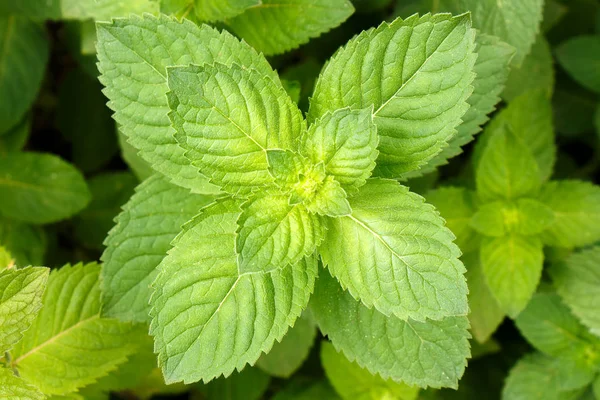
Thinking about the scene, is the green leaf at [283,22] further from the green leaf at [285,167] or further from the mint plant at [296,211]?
the green leaf at [285,167]

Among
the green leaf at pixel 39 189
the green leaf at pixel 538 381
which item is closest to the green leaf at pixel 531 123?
the green leaf at pixel 538 381

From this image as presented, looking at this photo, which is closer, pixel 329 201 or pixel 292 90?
pixel 329 201

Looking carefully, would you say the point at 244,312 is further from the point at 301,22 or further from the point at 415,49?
the point at 301,22

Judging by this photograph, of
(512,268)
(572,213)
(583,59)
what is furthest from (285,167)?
(583,59)

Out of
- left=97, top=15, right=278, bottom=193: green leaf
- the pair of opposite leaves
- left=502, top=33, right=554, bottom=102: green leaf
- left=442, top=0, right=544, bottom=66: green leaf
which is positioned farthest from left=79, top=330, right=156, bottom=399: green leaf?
left=502, top=33, right=554, bottom=102: green leaf

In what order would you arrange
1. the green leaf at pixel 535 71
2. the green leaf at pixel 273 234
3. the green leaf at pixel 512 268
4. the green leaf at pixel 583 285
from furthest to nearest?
the green leaf at pixel 535 71
the green leaf at pixel 583 285
the green leaf at pixel 512 268
the green leaf at pixel 273 234

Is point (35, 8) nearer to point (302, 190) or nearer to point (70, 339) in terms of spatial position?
point (70, 339)

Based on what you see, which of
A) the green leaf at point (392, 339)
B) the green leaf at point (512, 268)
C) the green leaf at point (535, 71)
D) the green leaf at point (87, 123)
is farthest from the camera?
the green leaf at point (87, 123)
